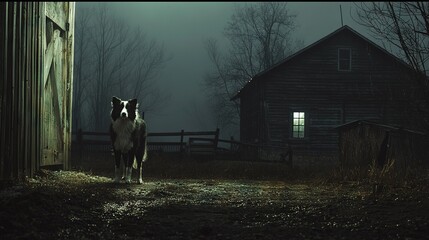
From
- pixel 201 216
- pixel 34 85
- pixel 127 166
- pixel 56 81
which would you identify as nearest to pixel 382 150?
pixel 127 166

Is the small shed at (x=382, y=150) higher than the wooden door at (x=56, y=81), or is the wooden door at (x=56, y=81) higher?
the wooden door at (x=56, y=81)

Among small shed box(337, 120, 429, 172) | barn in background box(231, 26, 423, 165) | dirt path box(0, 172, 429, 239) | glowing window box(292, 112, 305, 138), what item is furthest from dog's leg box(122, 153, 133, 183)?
glowing window box(292, 112, 305, 138)

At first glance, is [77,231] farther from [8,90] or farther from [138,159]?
[138,159]

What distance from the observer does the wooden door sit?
10.6 metres

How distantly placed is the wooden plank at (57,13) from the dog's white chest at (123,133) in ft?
8.61

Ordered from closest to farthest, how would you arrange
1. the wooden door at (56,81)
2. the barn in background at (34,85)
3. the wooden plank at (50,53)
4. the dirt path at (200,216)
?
1. the dirt path at (200,216)
2. the barn in background at (34,85)
3. the wooden plank at (50,53)
4. the wooden door at (56,81)

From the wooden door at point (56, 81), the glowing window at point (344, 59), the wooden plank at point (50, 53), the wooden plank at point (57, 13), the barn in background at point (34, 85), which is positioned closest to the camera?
the barn in background at point (34, 85)

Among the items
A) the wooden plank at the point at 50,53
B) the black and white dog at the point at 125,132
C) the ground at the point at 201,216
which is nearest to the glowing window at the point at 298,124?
the black and white dog at the point at 125,132

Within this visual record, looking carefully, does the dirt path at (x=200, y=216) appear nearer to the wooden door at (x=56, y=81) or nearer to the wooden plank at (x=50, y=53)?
the wooden door at (x=56, y=81)

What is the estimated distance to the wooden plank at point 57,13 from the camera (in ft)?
35.2

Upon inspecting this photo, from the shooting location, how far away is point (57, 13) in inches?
449

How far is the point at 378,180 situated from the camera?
451 inches

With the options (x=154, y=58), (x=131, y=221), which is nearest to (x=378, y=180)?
(x=131, y=221)

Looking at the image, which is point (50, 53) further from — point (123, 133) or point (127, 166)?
point (127, 166)
